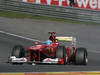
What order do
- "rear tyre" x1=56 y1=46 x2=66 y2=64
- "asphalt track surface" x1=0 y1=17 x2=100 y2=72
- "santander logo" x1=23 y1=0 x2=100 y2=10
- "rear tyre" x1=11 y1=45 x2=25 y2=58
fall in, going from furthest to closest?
"santander logo" x1=23 y1=0 x2=100 y2=10
"asphalt track surface" x1=0 y1=17 x2=100 y2=72
"rear tyre" x1=11 y1=45 x2=25 y2=58
"rear tyre" x1=56 y1=46 x2=66 y2=64

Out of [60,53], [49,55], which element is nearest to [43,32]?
[49,55]

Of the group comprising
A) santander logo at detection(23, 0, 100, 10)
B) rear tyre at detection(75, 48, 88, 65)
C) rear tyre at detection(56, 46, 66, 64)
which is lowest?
rear tyre at detection(75, 48, 88, 65)

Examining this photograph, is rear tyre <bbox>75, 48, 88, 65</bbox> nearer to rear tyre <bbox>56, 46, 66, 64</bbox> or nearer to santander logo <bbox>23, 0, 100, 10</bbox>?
rear tyre <bbox>56, 46, 66, 64</bbox>

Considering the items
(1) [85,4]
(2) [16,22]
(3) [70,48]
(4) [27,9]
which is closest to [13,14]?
(4) [27,9]

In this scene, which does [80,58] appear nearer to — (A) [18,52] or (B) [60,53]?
(B) [60,53]

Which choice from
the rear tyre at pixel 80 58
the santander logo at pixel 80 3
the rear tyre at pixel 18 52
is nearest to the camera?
the rear tyre at pixel 80 58

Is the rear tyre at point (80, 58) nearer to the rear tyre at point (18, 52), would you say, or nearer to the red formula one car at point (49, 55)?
the red formula one car at point (49, 55)

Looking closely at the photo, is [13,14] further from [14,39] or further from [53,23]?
[14,39]

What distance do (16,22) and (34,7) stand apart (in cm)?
332

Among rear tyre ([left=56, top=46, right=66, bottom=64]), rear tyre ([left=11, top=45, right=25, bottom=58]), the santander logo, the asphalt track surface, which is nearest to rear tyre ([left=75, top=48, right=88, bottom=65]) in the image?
rear tyre ([left=56, top=46, right=66, bottom=64])

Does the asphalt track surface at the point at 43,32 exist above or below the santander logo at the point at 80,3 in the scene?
below

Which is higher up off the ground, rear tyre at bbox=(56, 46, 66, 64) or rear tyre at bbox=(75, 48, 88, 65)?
rear tyre at bbox=(56, 46, 66, 64)

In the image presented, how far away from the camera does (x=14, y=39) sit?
2208 cm

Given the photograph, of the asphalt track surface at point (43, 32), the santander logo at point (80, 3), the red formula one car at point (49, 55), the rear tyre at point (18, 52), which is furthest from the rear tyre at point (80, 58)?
the santander logo at point (80, 3)
